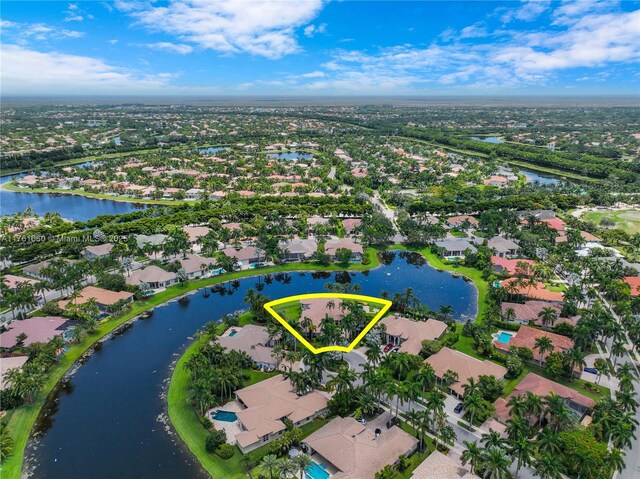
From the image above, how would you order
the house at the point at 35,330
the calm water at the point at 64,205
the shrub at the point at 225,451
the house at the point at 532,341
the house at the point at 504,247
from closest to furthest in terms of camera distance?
1. the shrub at the point at 225,451
2. the house at the point at 532,341
3. the house at the point at 35,330
4. the house at the point at 504,247
5. the calm water at the point at 64,205

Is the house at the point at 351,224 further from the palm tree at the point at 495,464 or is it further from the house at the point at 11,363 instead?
the palm tree at the point at 495,464

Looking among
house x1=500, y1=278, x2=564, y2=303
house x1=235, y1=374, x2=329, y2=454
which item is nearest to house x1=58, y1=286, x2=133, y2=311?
house x1=235, y1=374, x2=329, y2=454

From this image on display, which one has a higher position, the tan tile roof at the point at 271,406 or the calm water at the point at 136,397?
the tan tile roof at the point at 271,406

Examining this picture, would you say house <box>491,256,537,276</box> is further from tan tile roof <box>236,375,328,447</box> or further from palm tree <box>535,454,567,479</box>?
tan tile roof <box>236,375,328,447</box>

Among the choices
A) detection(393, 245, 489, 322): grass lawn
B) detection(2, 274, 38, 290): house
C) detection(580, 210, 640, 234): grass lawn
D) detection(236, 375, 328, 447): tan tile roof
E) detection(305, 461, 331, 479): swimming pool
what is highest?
detection(2, 274, 38, 290): house

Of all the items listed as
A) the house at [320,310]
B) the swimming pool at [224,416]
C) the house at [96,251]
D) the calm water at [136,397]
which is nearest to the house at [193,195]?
the house at [96,251]
